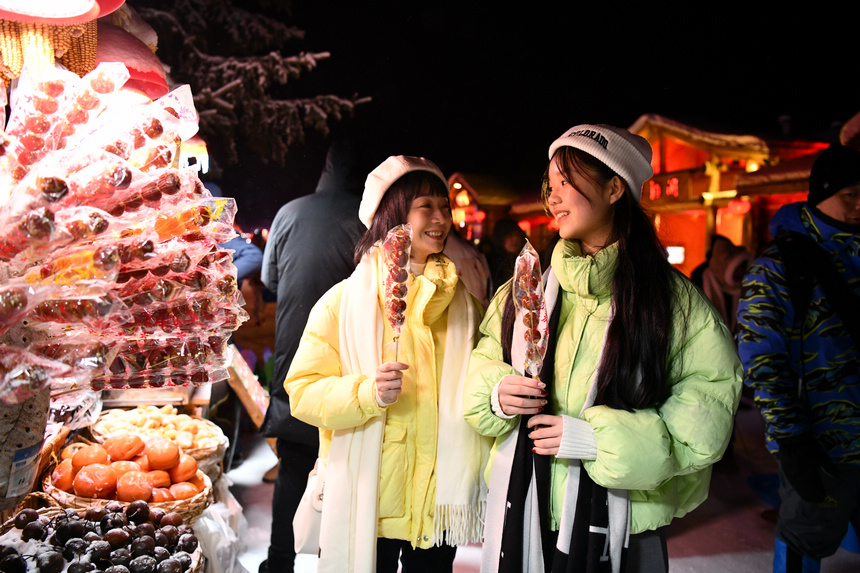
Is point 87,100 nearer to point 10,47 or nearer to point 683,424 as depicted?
point 10,47

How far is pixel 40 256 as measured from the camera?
42.8 inches

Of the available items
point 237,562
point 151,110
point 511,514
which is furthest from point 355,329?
point 237,562

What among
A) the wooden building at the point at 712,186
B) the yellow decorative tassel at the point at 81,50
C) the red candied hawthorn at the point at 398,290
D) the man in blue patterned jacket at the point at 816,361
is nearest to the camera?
the yellow decorative tassel at the point at 81,50

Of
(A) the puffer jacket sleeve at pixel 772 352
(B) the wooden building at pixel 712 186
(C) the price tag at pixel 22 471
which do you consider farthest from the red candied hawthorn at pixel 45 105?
(B) the wooden building at pixel 712 186

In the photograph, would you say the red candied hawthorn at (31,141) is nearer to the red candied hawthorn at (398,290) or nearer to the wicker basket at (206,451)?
the red candied hawthorn at (398,290)

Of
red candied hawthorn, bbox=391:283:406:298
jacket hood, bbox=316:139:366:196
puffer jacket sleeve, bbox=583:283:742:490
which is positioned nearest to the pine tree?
jacket hood, bbox=316:139:366:196

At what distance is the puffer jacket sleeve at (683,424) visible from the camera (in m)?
1.50

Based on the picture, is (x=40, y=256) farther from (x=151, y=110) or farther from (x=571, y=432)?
(x=571, y=432)

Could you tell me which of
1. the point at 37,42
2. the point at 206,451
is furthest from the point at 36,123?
the point at 206,451

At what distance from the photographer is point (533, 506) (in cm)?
171

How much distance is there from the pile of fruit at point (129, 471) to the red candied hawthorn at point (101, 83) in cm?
155

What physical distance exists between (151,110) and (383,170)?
0.87 meters

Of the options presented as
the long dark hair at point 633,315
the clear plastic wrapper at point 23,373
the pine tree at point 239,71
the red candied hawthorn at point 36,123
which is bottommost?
the clear plastic wrapper at point 23,373

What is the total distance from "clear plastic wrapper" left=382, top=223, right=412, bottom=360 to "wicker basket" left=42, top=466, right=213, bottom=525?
1.09 metres
